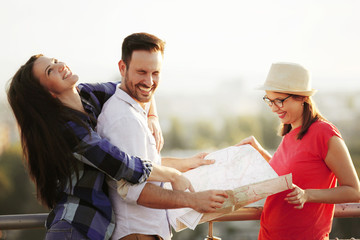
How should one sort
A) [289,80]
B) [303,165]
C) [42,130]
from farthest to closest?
[289,80], [303,165], [42,130]

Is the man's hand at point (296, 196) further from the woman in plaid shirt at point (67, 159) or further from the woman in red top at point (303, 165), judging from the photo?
the woman in plaid shirt at point (67, 159)

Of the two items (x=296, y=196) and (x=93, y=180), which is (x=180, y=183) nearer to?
(x=93, y=180)

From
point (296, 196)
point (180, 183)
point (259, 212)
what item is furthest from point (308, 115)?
point (180, 183)

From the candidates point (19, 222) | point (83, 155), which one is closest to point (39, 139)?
point (83, 155)

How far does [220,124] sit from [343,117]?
19.7 metres

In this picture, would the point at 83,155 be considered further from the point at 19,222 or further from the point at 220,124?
the point at 220,124

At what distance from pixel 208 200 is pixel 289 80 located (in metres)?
0.94

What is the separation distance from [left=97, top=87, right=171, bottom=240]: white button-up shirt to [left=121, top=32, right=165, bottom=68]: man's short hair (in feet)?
0.72

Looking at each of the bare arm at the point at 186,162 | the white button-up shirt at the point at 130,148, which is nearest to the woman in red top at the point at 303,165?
the bare arm at the point at 186,162

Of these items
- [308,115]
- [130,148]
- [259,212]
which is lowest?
[259,212]

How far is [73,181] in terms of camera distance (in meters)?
2.32

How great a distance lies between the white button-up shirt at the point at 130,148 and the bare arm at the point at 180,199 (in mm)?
48

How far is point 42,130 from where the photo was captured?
7.41ft

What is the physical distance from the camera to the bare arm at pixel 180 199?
7.56 feet
